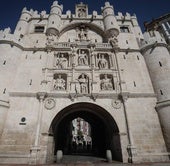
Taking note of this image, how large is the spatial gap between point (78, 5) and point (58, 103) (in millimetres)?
17036

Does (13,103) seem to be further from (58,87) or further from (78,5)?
(78,5)

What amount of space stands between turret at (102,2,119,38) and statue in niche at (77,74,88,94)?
7.27m

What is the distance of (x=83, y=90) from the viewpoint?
1275cm

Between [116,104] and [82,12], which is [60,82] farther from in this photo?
[82,12]

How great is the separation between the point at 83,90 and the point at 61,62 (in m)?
4.35

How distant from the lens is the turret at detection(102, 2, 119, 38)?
672 inches

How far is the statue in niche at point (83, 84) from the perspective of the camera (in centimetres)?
1275

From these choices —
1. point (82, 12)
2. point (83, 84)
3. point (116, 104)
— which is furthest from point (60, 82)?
point (82, 12)

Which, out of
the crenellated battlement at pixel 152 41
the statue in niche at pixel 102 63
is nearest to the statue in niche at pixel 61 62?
the statue in niche at pixel 102 63

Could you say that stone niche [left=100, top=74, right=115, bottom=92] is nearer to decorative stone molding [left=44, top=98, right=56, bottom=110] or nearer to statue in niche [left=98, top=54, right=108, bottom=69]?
statue in niche [left=98, top=54, right=108, bottom=69]

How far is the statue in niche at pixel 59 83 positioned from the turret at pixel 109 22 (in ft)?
28.3

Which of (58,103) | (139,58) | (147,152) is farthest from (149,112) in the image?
(58,103)

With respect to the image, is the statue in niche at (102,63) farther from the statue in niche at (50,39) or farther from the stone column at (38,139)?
the stone column at (38,139)

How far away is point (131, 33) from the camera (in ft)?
59.3
